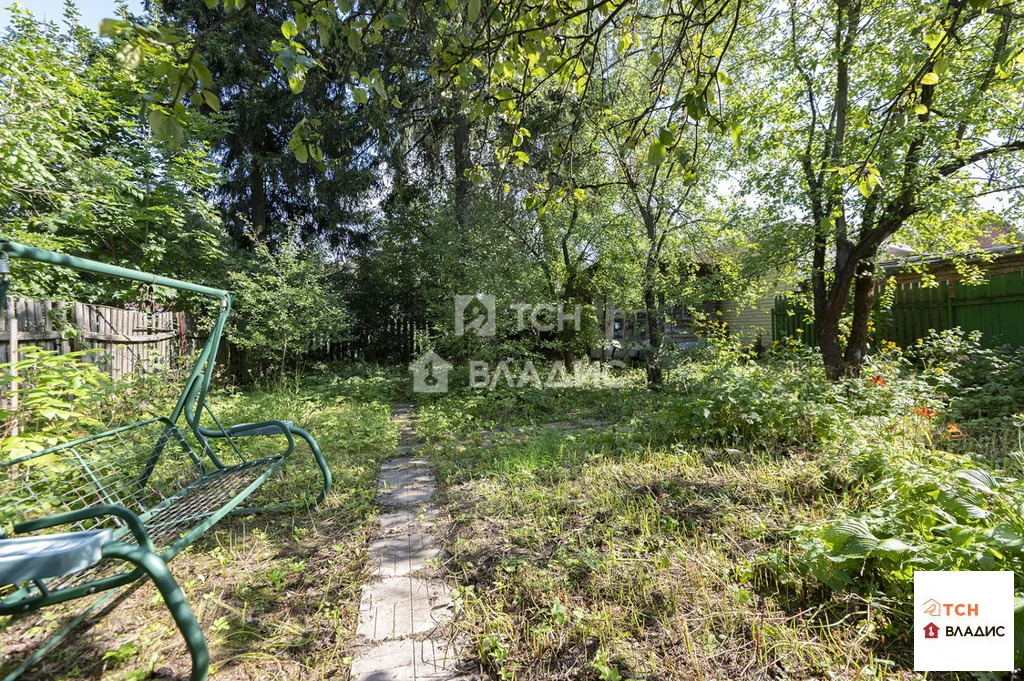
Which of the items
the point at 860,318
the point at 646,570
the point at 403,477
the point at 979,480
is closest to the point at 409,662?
the point at 646,570

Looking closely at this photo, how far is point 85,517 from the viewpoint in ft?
4.28

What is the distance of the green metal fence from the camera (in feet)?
22.9

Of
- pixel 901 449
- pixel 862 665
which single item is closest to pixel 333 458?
pixel 862 665

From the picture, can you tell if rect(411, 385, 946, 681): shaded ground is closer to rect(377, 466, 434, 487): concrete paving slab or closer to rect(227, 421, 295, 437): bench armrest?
rect(377, 466, 434, 487): concrete paving slab

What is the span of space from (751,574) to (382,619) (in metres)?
1.63

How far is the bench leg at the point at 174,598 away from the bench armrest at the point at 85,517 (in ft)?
0.19

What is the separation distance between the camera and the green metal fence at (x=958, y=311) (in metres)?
6.97

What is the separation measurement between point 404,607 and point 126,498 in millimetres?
1583

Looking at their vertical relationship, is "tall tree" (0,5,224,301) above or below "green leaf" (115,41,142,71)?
above

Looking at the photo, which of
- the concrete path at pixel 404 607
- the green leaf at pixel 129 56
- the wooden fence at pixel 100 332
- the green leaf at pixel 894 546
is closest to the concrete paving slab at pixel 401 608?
the concrete path at pixel 404 607

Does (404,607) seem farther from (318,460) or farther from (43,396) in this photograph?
(43,396)

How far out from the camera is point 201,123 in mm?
7078

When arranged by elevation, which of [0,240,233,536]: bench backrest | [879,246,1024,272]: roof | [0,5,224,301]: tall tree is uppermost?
[0,5,224,301]: tall tree

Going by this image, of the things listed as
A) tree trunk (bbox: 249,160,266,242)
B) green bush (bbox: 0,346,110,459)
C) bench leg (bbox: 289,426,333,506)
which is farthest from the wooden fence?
tree trunk (bbox: 249,160,266,242)
